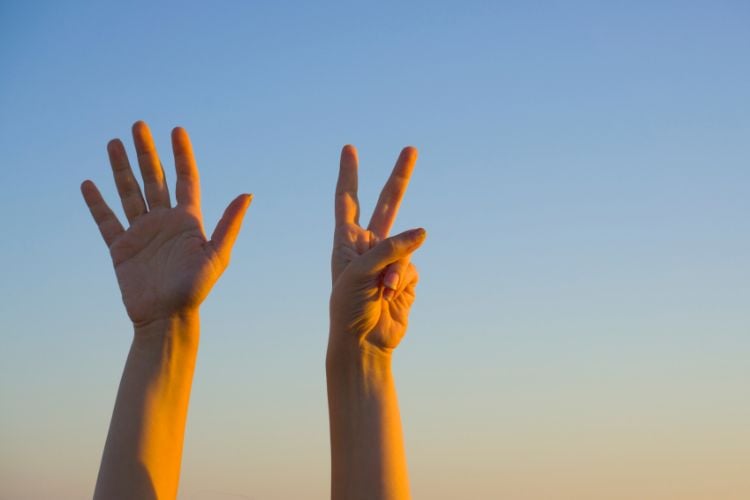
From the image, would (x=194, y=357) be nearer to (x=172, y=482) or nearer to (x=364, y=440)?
(x=172, y=482)

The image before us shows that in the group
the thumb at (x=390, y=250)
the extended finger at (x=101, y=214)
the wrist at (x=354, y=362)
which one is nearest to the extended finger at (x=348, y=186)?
the thumb at (x=390, y=250)

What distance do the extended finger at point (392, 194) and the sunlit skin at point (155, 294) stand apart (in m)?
1.02

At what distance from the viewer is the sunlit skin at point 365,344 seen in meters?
6.78

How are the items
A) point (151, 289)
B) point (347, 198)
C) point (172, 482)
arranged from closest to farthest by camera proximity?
point (172, 482) < point (151, 289) < point (347, 198)

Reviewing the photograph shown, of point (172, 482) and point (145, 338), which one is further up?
point (145, 338)

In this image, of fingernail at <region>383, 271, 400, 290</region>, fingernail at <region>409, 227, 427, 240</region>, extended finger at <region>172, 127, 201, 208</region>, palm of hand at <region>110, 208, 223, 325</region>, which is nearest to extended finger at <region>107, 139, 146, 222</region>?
palm of hand at <region>110, 208, 223, 325</region>

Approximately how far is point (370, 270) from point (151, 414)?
1.69 metres

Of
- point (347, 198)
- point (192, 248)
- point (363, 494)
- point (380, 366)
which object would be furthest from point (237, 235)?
point (363, 494)

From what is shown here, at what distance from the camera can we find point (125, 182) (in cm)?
735

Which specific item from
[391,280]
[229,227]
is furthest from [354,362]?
[229,227]

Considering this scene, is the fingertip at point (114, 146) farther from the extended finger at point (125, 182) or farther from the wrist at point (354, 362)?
the wrist at point (354, 362)

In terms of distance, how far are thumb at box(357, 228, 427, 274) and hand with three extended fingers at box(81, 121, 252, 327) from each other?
0.95m

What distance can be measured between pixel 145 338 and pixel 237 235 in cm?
97

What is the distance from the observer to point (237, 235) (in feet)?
23.8
